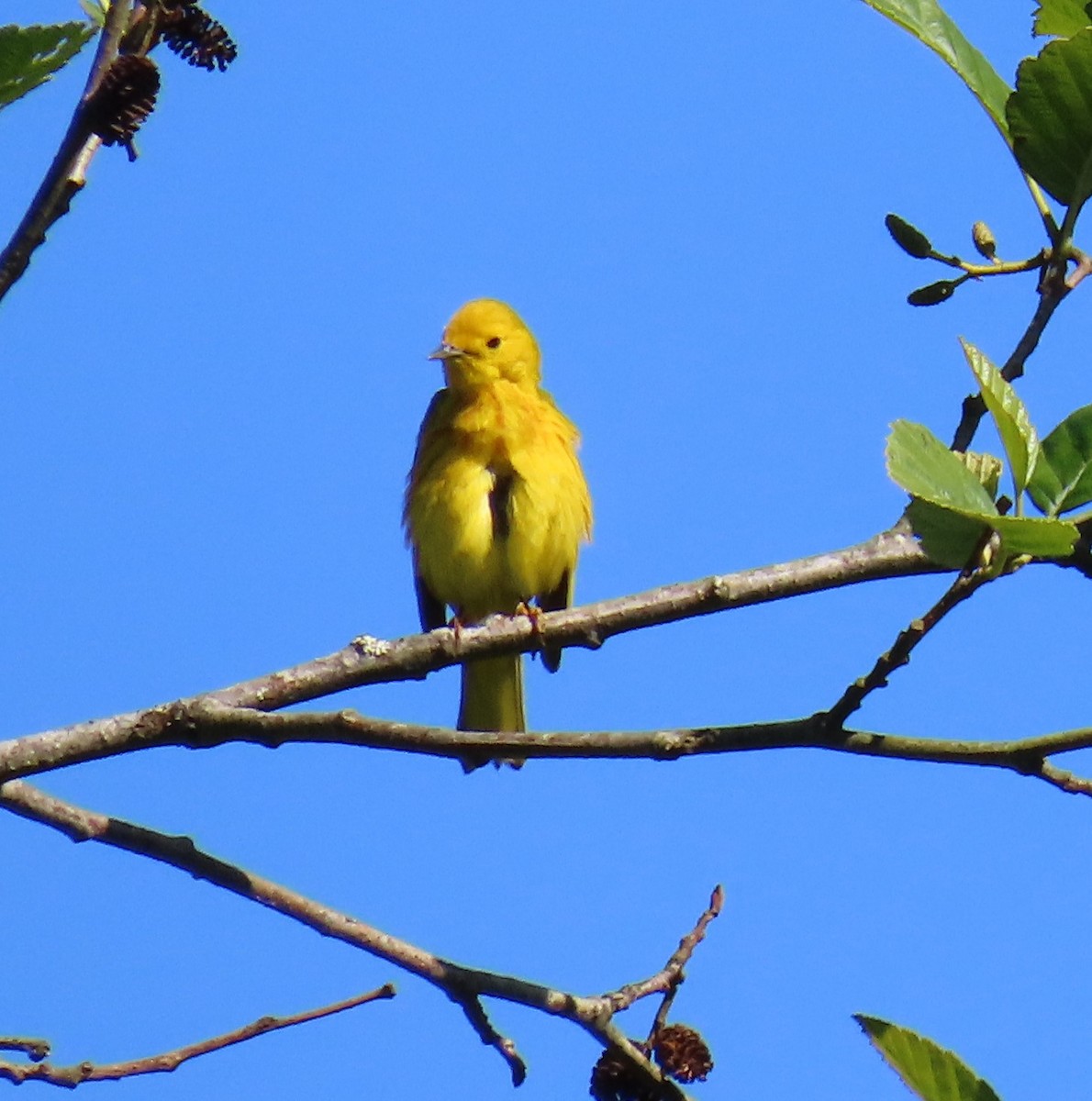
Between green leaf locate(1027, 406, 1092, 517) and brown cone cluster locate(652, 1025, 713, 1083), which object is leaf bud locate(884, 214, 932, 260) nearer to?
green leaf locate(1027, 406, 1092, 517)

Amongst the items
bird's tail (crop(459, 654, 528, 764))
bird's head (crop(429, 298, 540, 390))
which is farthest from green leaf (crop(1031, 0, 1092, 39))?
bird's tail (crop(459, 654, 528, 764))

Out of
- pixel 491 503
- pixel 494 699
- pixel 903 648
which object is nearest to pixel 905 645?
pixel 903 648

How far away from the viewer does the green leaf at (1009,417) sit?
6.68ft

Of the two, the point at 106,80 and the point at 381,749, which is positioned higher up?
the point at 106,80

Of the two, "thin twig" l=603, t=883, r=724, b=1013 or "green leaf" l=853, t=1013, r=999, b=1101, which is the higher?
"thin twig" l=603, t=883, r=724, b=1013

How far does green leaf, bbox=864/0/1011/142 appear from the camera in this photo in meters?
2.56

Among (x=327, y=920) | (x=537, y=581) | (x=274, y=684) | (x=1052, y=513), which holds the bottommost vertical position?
(x=1052, y=513)

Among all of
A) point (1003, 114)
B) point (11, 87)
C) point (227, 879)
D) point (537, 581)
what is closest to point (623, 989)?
point (227, 879)

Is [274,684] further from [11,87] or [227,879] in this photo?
[11,87]

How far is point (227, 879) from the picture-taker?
3051mm

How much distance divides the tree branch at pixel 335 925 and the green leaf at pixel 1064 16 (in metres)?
1.70

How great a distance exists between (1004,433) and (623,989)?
1.40 metres

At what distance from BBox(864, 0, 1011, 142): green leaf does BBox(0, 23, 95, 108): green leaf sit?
3.96 ft

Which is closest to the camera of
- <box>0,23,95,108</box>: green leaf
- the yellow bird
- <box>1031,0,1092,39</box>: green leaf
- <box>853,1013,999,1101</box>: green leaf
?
<box>853,1013,999,1101</box>: green leaf
